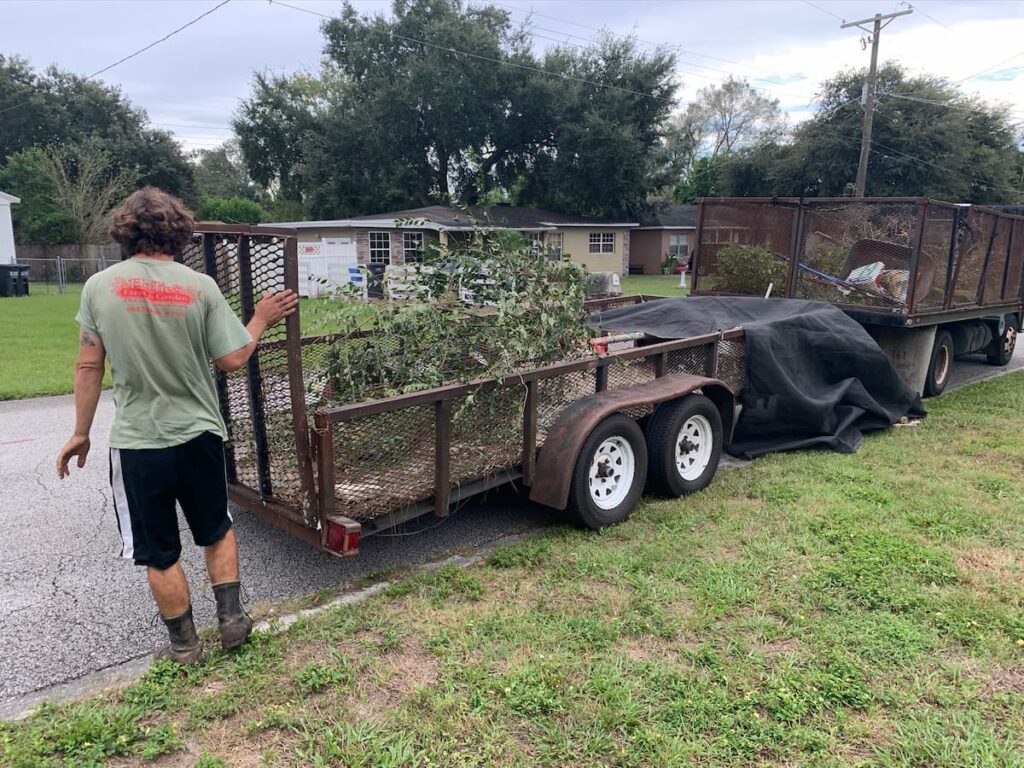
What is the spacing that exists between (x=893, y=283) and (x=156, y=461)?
7119 mm

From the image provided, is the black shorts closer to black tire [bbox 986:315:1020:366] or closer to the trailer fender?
the trailer fender

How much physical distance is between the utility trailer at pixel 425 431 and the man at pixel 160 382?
17.4 inches

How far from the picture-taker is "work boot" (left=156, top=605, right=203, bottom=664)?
10.0ft

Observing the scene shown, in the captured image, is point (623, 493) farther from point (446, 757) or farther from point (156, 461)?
point (156, 461)

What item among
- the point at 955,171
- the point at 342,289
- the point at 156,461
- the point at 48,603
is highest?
the point at 955,171

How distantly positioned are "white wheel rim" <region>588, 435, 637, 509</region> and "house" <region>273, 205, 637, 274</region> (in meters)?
1.34

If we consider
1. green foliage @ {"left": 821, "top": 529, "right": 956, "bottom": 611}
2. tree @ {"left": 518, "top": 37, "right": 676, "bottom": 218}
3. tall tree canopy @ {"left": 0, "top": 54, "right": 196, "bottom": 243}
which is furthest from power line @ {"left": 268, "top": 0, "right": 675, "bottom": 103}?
green foliage @ {"left": 821, "top": 529, "right": 956, "bottom": 611}

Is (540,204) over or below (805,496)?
over

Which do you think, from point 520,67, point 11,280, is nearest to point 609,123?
point 520,67

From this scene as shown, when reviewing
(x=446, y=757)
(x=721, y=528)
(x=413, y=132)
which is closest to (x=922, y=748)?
(x=446, y=757)

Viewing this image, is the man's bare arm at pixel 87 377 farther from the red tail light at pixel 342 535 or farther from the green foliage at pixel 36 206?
the green foliage at pixel 36 206

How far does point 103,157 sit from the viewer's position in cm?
3691

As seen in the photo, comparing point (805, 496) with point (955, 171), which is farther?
point (955, 171)

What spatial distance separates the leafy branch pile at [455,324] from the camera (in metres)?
4.44
